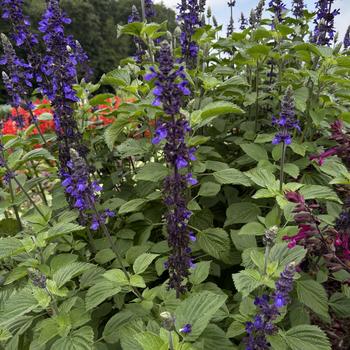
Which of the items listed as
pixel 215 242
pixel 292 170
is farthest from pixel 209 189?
pixel 292 170

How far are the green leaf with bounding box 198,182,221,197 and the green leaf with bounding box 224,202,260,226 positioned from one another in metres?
0.19

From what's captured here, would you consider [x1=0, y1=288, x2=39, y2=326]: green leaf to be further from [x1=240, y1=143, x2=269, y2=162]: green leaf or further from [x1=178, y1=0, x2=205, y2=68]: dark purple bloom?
[x1=178, y1=0, x2=205, y2=68]: dark purple bloom

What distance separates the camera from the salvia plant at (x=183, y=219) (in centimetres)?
199

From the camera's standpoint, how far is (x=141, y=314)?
2311 millimetres

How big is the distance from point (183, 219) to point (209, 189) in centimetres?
85

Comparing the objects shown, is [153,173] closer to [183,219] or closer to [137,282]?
[183,219]

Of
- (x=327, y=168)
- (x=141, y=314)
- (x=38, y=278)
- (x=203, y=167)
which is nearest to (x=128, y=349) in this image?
(x=141, y=314)

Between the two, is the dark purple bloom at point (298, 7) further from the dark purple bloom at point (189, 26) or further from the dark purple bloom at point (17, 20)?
the dark purple bloom at point (17, 20)

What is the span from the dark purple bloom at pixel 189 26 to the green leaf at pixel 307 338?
2.64 metres

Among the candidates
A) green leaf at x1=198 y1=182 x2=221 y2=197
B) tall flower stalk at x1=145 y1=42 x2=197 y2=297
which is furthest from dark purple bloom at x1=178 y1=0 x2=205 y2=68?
tall flower stalk at x1=145 y1=42 x2=197 y2=297

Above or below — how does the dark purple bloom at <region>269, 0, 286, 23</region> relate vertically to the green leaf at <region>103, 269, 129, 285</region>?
above

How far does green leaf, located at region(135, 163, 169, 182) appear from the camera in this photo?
2873mm

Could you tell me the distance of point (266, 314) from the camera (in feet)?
6.10

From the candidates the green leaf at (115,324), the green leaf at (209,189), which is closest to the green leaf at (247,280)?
the green leaf at (115,324)
